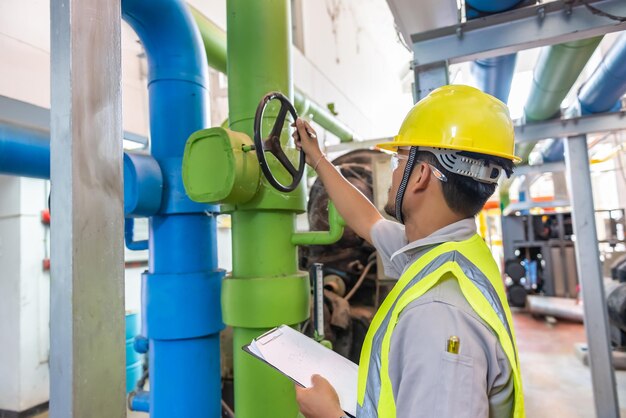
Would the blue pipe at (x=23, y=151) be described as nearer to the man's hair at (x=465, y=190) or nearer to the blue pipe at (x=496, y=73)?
the man's hair at (x=465, y=190)

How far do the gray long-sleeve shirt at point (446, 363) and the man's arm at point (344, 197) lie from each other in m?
0.61

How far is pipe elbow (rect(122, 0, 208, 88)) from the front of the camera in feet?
3.98

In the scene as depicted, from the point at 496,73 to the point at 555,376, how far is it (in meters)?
2.63

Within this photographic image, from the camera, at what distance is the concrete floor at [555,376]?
2715mm

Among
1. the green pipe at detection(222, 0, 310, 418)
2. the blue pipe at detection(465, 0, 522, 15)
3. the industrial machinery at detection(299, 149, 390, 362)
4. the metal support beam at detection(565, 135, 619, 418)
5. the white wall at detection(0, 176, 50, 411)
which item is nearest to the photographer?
the green pipe at detection(222, 0, 310, 418)

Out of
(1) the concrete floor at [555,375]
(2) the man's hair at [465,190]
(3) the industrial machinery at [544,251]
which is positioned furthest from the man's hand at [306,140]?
(3) the industrial machinery at [544,251]

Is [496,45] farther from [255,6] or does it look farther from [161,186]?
[161,186]

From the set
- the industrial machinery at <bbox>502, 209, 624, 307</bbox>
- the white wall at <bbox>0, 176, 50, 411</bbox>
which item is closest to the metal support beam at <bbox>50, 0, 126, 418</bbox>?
the white wall at <bbox>0, 176, 50, 411</bbox>

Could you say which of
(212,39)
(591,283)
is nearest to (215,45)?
(212,39)

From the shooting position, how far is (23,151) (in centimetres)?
112

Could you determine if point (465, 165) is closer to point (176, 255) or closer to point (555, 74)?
point (176, 255)

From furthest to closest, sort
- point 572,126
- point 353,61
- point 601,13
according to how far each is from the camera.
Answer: point 353,61 → point 572,126 → point 601,13

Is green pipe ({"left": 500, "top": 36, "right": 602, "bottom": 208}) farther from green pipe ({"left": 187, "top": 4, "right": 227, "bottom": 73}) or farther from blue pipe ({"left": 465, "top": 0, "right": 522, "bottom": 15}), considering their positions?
green pipe ({"left": 187, "top": 4, "right": 227, "bottom": 73})

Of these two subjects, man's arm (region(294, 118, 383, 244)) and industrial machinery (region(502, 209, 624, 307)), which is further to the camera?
industrial machinery (region(502, 209, 624, 307))
